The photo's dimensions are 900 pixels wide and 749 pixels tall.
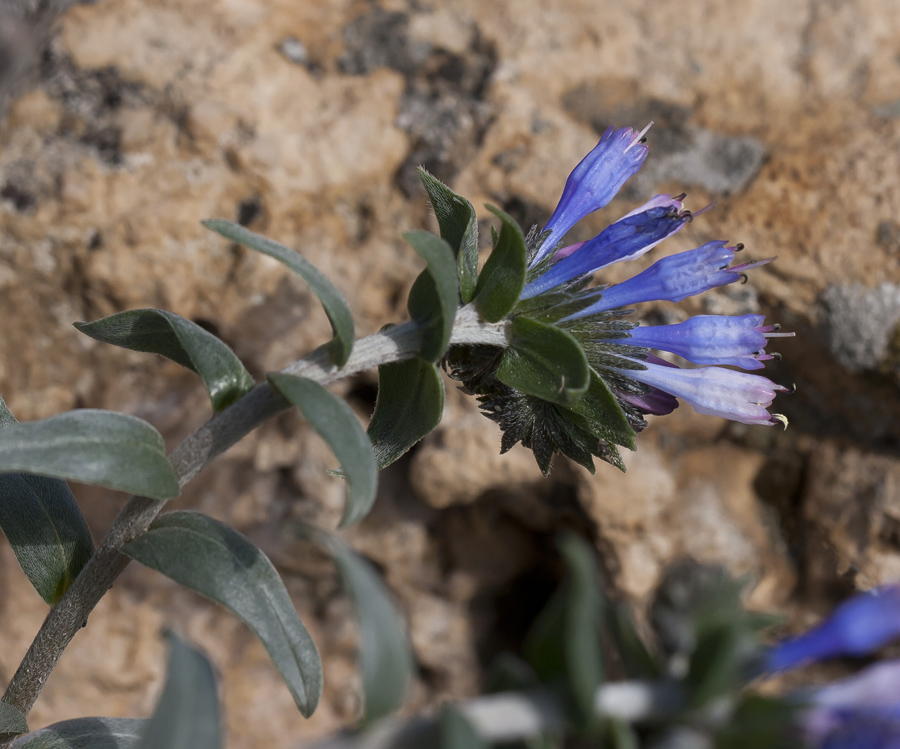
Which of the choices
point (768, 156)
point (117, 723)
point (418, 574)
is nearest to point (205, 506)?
point (418, 574)

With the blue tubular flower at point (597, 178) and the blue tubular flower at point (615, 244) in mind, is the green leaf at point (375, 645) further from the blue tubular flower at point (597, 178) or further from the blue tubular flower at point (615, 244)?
the blue tubular flower at point (597, 178)

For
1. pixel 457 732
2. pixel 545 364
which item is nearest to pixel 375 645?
pixel 457 732

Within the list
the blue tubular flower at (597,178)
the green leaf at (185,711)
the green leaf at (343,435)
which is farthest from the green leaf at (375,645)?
the blue tubular flower at (597,178)

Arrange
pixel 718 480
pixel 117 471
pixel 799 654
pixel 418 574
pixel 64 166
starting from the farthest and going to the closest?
pixel 418 574, pixel 718 480, pixel 64 166, pixel 117 471, pixel 799 654

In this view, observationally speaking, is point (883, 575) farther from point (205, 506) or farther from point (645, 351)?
point (205, 506)

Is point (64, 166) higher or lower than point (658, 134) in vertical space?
lower

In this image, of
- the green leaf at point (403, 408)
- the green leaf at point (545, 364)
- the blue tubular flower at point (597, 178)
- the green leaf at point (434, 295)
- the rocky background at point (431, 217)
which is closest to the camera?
the green leaf at point (434, 295)
